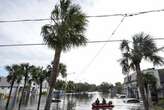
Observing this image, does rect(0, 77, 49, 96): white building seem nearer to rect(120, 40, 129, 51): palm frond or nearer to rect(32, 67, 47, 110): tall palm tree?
rect(32, 67, 47, 110): tall palm tree

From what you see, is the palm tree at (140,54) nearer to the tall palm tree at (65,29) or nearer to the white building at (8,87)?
the tall palm tree at (65,29)

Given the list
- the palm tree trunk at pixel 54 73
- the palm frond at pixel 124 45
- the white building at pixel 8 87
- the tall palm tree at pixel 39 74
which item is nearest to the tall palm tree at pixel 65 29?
the palm tree trunk at pixel 54 73

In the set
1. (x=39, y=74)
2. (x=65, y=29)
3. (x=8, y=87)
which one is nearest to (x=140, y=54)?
(x=65, y=29)

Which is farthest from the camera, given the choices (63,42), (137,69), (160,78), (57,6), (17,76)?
(160,78)

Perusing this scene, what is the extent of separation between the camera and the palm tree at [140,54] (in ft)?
54.0

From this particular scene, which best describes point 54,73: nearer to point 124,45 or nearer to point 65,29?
point 65,29

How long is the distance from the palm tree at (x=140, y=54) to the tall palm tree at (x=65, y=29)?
5234 mm

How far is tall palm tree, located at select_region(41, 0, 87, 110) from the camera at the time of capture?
13656 mm

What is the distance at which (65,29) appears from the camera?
13.8 meters

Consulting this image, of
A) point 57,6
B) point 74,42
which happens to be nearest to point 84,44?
point 74,42

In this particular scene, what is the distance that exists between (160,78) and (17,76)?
3166 centimetres

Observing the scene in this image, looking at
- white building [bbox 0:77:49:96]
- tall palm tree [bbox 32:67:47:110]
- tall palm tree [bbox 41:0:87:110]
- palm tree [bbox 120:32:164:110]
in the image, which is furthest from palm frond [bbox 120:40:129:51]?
white building [bbox 0:77:49:96]

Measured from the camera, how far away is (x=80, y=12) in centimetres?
1420

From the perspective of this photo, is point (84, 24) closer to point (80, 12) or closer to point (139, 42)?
point (80, 12)
